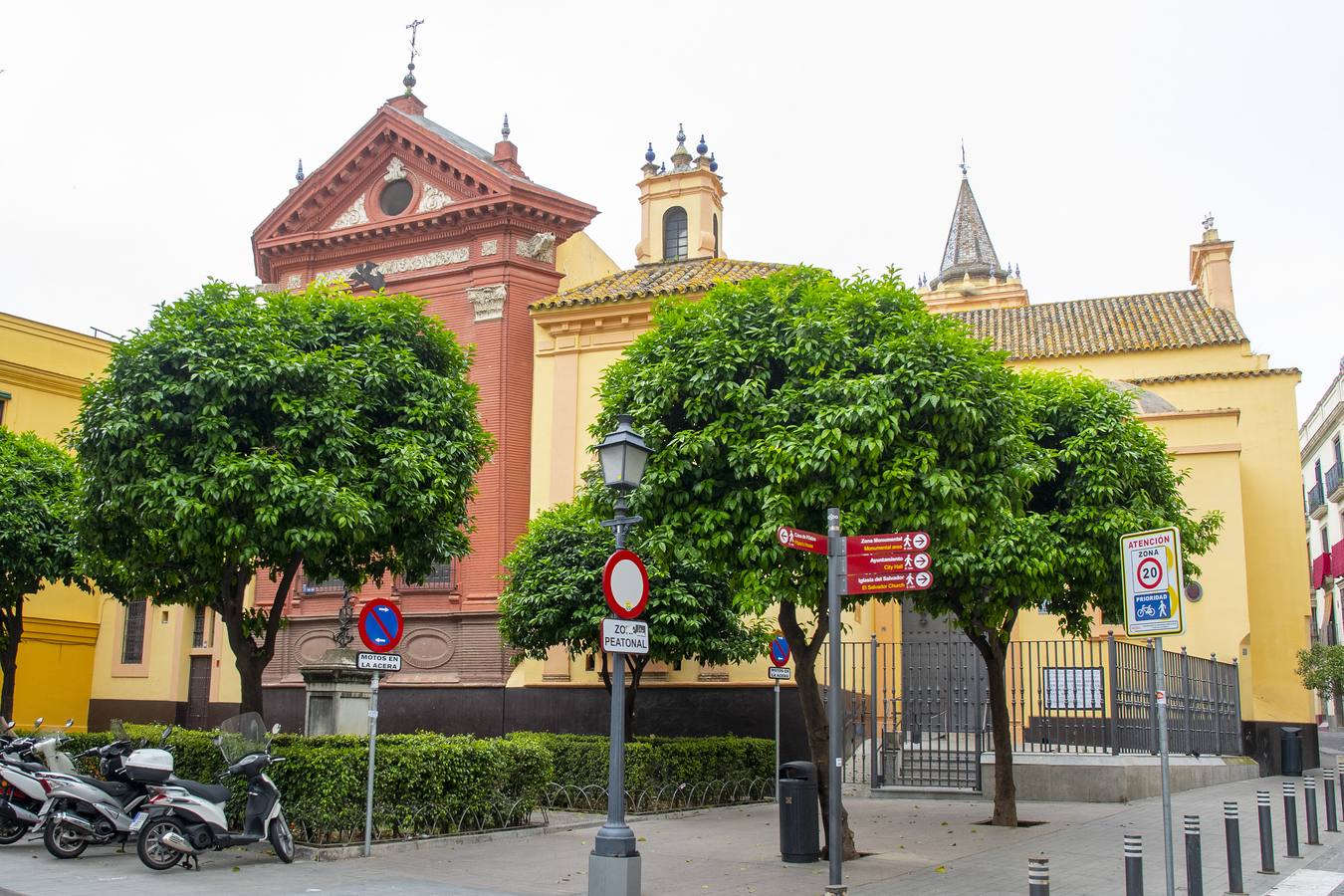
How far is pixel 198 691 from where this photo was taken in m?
29.7

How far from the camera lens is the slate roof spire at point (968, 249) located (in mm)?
49250

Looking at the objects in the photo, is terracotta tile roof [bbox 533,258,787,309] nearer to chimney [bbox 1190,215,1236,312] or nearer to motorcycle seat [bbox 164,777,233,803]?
chimney [bbox 1190,215,1236,312]

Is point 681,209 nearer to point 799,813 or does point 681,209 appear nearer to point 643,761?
point 643,761

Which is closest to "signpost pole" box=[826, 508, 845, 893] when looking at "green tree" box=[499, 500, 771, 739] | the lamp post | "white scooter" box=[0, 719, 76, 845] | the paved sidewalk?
the paved sidewalk

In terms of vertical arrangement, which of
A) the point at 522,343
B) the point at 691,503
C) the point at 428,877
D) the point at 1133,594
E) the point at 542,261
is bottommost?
the point at 428,877

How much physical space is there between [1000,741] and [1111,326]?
16.2 meters

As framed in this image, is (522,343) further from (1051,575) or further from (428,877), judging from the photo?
(428,877)

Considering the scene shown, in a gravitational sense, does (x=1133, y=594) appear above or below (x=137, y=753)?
above

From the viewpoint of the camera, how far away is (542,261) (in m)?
27.5

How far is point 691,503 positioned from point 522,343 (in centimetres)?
1508

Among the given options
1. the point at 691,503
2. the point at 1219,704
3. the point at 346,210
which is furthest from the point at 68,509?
the point at 1219,704

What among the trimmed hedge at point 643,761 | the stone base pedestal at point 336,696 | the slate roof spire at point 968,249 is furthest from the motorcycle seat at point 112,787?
the slate roof spire at point 968,249

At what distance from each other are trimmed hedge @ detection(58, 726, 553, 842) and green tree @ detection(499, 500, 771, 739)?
396 centimetres

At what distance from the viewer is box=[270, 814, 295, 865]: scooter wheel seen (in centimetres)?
1234
